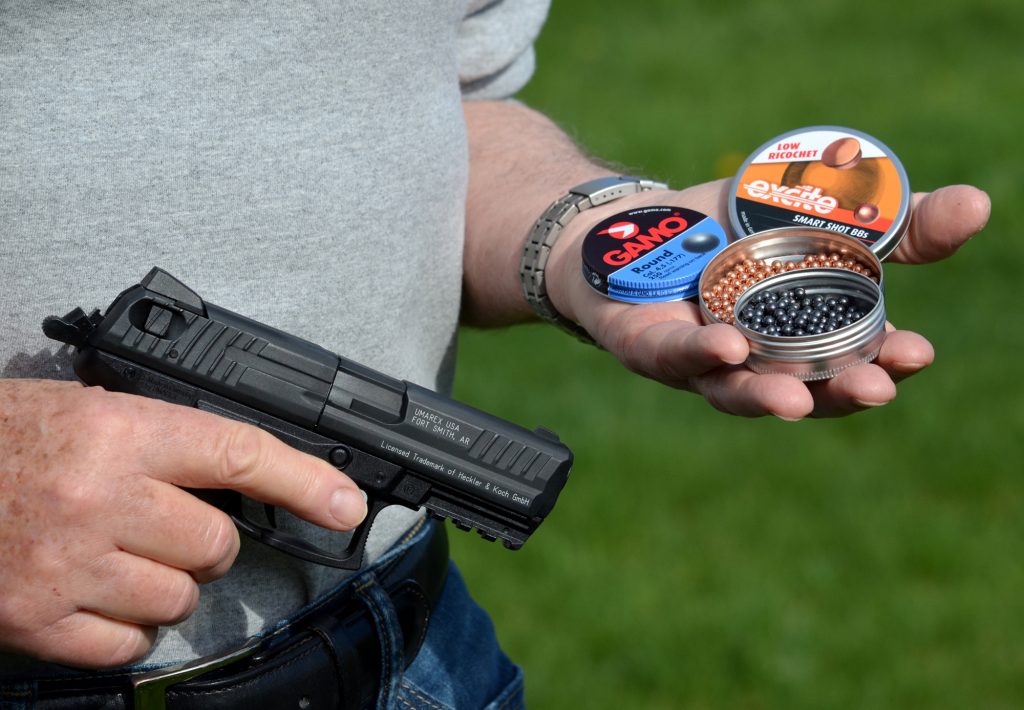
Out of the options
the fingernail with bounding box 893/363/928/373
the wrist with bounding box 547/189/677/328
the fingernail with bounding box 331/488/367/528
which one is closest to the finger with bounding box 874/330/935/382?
the fingernail with bounding box 893/363/928/373

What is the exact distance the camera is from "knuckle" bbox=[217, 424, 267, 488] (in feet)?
6.15

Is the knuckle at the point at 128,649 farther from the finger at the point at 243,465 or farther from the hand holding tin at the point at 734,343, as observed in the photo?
the hand holding tin at the point at 734,343

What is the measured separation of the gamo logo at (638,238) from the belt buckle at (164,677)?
0.98 meters

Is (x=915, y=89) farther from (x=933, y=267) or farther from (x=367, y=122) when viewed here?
(x=367, y=122)

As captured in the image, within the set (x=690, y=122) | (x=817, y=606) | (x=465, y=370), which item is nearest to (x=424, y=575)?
(x=817, y=606)

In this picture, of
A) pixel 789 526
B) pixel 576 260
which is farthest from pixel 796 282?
pixel 789 526

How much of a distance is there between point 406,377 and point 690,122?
21.6ft

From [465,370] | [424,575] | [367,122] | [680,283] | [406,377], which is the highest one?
[367,122]

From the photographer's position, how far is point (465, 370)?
6406 millimetres

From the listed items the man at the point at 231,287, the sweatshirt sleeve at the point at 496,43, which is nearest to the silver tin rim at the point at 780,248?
the man at the point at 231,287

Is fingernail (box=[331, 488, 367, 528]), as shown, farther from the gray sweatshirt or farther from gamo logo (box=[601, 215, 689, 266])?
gamo logo (box=[601, 215, 689, 266])

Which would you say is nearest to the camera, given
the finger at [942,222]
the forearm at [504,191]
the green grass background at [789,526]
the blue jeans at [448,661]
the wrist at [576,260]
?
the finger at [942,222]

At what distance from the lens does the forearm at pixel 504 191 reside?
8.42ft

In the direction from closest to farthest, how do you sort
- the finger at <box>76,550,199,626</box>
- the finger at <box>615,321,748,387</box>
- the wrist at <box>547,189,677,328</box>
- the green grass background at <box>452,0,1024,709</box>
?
1. the finger at <box>76,550,199,626</box>
2. the finger at <box>615,321,748,387</box>
3. the wrist at <box>547,189,677,328</box>
4. the green grass background at <box>452,0,1024,709</box>
